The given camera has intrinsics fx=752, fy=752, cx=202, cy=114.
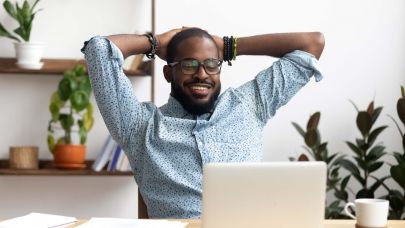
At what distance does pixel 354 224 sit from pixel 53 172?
2057 mm

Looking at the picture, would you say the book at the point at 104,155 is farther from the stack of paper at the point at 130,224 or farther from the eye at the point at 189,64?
the stack of paper at the point at 130,224

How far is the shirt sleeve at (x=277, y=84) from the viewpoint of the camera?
8.13 feet

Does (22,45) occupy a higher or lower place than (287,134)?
higher

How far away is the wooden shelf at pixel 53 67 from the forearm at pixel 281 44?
1.24 meters

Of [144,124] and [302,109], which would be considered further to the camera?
[302,109]

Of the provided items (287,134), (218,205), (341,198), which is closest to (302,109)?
(287,134)

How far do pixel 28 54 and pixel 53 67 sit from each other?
16cm

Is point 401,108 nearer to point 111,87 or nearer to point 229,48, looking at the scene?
point 229,48

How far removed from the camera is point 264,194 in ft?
5.13

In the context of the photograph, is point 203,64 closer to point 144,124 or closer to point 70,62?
point 144,124

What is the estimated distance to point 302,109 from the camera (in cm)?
391

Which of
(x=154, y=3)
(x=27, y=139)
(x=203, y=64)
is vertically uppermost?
(x=154, y=3)

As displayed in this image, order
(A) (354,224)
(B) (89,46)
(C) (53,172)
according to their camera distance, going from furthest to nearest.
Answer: (C) (53,172)
(B) (89,46)
(A) (354,224)

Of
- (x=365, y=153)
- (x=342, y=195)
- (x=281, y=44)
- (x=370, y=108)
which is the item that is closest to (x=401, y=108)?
(x=370, y=108)
